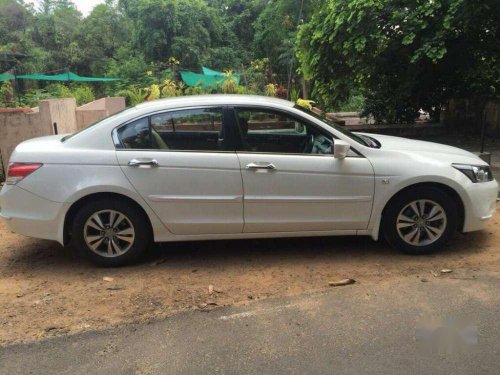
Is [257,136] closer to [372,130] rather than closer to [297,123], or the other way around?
[297,123]

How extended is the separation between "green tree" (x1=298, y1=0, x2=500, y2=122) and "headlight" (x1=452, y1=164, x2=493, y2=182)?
16.5 feet

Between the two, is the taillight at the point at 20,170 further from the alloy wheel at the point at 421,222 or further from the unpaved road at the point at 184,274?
the alloy wheel at the point at 421,222

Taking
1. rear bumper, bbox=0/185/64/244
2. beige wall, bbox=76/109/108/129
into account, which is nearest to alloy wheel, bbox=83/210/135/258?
rear bumper, bbox=0/185/64/244

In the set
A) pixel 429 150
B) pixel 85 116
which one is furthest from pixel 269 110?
pixel 85 116

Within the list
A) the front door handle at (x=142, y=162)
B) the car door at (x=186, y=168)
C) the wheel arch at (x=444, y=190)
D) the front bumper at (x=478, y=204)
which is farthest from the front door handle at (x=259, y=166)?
the front bumper at (x=478, y=204)

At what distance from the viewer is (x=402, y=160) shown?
4.64 meters

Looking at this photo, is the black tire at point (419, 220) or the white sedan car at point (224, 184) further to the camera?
the black tire at point (419, 220)

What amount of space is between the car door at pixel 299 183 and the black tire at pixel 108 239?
0.96 metres

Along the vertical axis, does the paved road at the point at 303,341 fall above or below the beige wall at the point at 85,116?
below

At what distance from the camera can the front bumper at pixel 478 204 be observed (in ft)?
15.3

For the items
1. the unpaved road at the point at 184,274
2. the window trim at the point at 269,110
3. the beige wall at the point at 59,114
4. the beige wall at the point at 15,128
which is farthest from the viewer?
the beige wall at the point at 59,114

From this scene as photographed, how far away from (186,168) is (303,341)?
1902 millimetres

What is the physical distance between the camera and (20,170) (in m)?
4.46

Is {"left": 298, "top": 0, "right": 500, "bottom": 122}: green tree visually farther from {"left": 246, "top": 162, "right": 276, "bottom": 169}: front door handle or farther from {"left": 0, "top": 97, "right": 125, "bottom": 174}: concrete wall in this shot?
{"left": 246, "top": 162, "right": 276, "bottom": 169}: front door handle
